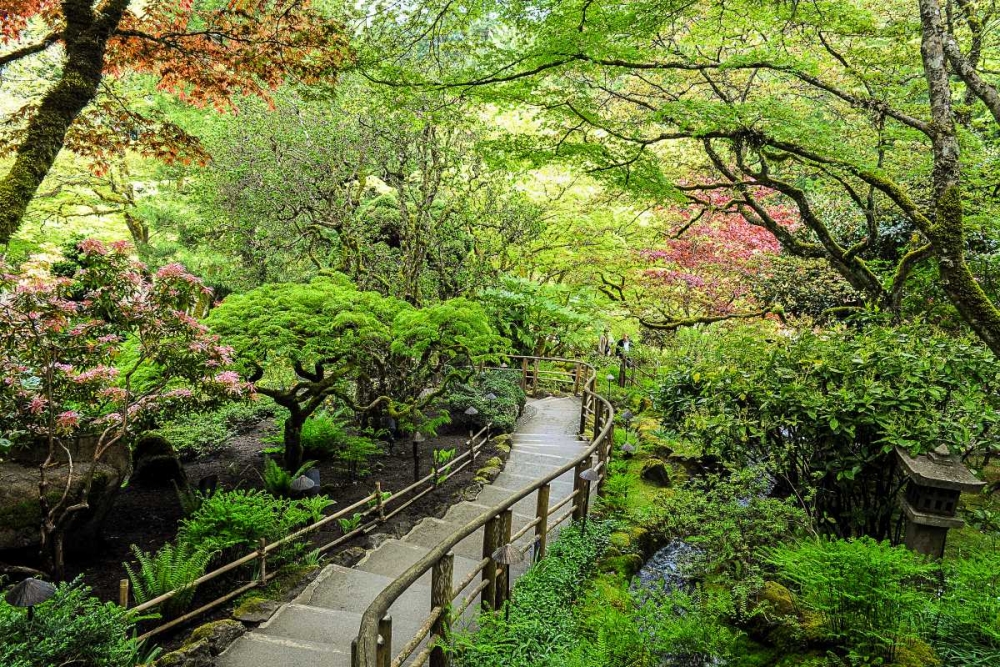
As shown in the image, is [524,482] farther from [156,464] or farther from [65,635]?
[65,635]

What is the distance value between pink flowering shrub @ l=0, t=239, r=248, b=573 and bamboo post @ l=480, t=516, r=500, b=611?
3.60 meters

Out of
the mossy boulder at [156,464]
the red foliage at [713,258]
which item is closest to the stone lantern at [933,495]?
the red foliage at [713,258]

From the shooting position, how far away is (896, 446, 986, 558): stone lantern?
14.5 feet

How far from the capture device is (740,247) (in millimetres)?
13219

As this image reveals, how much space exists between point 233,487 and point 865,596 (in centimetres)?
832

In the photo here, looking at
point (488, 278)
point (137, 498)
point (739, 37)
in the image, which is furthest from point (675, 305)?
point (137, 498)

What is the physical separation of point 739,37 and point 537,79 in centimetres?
322

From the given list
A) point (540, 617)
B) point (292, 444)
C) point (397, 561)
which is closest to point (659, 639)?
point (540, 617)

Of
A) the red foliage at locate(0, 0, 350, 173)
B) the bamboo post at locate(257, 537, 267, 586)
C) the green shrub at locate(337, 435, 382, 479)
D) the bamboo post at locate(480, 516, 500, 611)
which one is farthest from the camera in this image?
the green shrub at locate(337, 435, 382, 479)

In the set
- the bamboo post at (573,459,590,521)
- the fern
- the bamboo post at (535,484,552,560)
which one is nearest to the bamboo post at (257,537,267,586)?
the fern

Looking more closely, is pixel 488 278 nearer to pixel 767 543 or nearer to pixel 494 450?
pixel 494 450

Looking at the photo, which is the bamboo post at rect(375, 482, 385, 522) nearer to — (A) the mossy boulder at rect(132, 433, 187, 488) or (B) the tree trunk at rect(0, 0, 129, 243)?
(A) the mossy boulder at rect(132, 433, 187, 488)

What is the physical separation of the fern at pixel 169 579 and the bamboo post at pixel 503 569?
113 inches

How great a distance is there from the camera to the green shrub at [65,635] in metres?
3.40
